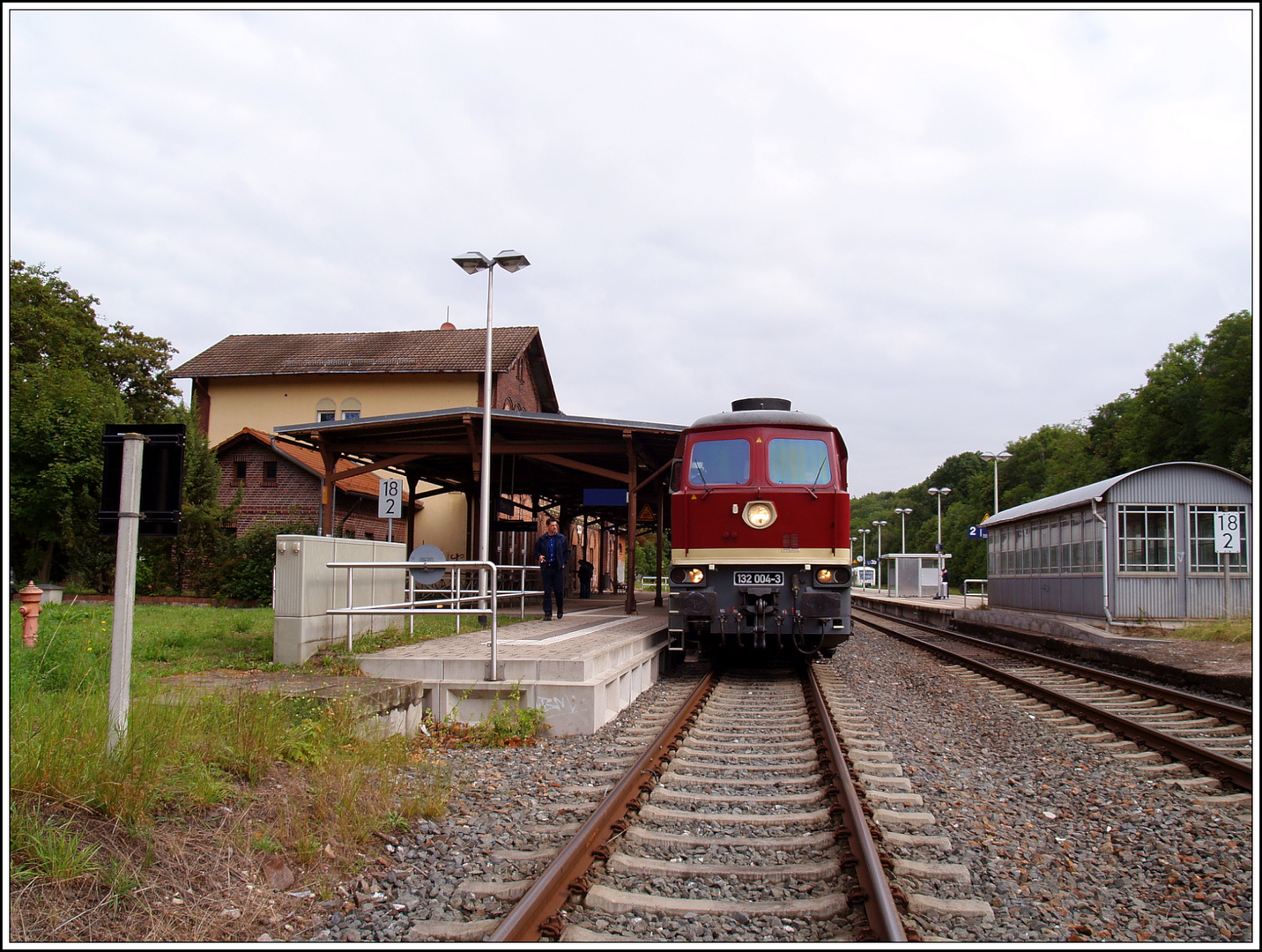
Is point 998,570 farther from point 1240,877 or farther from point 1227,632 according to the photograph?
point 1240,877

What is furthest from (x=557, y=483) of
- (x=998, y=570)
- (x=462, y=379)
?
(x=998, y=570)

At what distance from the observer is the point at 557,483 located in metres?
26.0

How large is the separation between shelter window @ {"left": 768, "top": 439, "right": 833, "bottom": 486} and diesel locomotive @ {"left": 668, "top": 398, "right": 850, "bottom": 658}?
1 centimetres

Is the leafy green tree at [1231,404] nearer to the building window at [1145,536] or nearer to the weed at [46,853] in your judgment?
the building window at [1145,536]

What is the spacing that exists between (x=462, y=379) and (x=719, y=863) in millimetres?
28934

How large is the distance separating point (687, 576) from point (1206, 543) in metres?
14.3

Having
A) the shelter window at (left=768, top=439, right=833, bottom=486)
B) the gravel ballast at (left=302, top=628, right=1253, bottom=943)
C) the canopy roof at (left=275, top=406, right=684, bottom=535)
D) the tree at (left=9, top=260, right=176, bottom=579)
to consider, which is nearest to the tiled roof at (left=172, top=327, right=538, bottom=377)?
the tree at (left=9, top=260, right=176, bottom=579)

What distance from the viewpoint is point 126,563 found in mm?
4660

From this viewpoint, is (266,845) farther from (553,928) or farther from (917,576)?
(917,576)

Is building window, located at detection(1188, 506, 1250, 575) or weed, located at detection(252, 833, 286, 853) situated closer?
weed, located at detection(252, 833, 286, 853)

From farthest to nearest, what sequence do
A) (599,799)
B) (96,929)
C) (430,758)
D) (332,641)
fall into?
(332,641)
(430,758)
(599,799)
(96,929)

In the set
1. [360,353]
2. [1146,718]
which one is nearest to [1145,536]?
[1146,718]

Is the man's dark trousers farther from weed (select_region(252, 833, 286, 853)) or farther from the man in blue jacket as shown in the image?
weed (select_region(252, 833, 286, 853))

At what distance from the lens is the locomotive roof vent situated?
1218 centimetres
